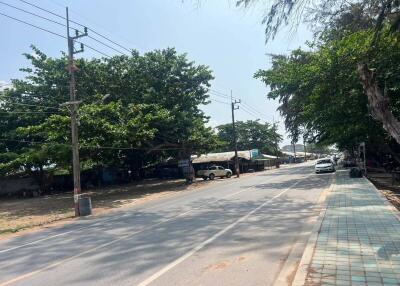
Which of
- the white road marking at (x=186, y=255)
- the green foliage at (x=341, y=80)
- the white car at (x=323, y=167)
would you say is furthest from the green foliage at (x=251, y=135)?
the white road marking at (x=186, y=255)

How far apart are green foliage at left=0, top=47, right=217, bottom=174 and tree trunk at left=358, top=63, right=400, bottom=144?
56.5 feet

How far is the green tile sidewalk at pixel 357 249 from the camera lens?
6.11m

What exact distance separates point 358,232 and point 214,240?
337 cm

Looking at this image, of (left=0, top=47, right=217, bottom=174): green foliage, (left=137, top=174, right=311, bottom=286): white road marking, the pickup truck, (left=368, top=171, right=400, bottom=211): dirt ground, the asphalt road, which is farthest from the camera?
the pickup truck

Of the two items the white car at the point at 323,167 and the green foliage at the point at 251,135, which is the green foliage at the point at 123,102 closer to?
the white car at the point at 323,167

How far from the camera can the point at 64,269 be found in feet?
27.4

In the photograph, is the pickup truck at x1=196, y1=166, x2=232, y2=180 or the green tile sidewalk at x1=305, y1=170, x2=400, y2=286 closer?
the green tile sidewalk at x1=305, y1=170, x2=400, y2=286

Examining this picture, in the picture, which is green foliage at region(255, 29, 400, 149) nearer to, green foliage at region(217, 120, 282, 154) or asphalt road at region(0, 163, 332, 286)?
asphalt road at region(0, 163, 332, 286)

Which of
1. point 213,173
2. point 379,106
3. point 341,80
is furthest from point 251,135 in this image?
point 379,106

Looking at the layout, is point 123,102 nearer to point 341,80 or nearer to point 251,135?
point 341,80

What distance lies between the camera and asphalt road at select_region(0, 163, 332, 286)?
7305mm

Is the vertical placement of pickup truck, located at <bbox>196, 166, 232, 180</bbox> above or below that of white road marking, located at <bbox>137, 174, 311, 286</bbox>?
above

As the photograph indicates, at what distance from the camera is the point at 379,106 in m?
14.9

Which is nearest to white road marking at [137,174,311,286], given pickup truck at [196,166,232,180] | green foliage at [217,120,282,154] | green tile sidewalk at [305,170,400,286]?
green tile sidewalk at [305,170,400,286]
